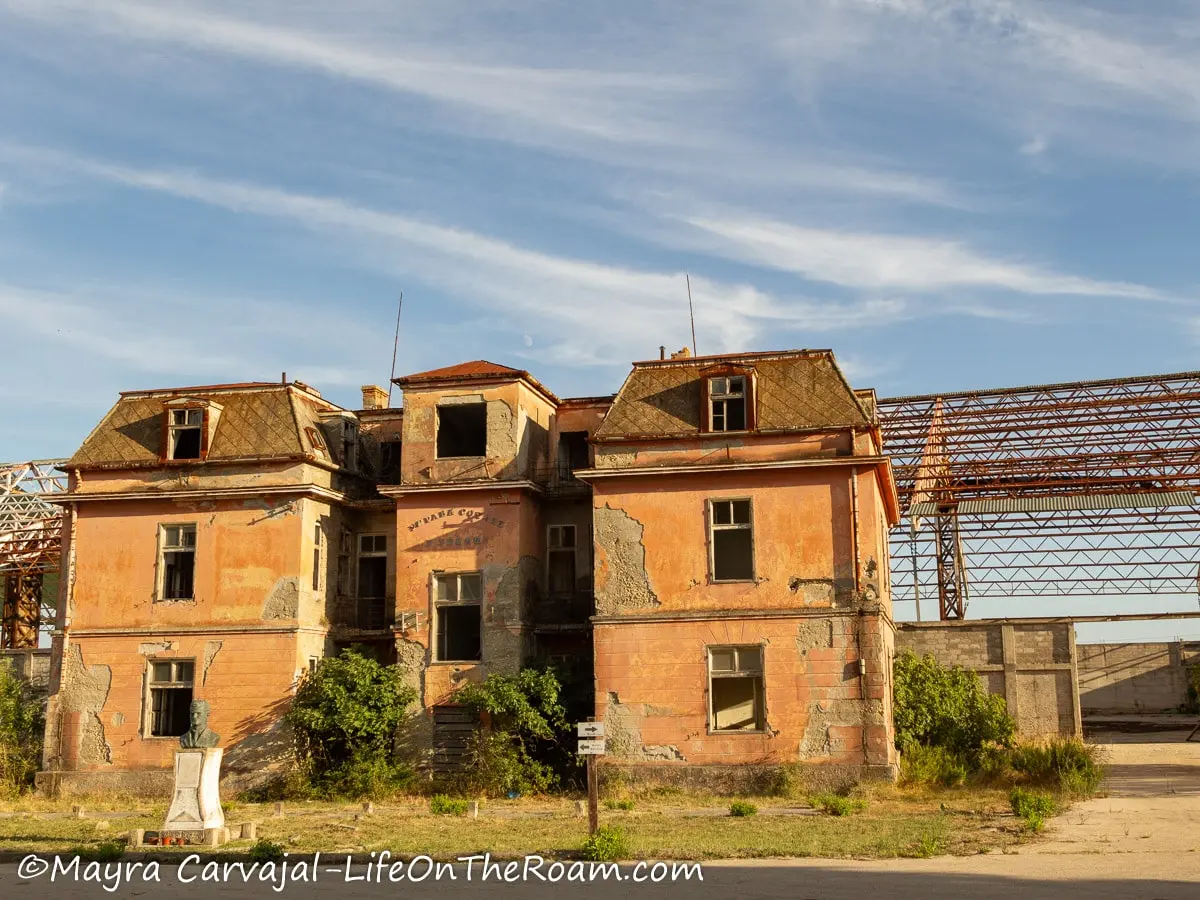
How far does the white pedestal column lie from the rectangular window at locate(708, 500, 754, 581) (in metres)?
10.0

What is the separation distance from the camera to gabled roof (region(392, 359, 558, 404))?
25547 millimetres

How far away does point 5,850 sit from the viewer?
16234 mm

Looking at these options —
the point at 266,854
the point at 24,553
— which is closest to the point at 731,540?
the point at 266,854

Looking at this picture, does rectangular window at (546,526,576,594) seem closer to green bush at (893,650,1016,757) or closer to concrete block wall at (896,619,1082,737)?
green bush at (893,650,1016,757)

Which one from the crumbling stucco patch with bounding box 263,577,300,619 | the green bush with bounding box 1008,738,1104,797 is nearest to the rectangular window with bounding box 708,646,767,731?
the green bush with bounding box 1008,738,1104,797

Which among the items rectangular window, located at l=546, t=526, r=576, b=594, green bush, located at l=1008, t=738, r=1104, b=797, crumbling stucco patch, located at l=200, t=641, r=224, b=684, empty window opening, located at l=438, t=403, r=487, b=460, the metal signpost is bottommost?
green bush, located at l=1008, t=738, r=1104, b=797

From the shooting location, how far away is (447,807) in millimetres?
20516

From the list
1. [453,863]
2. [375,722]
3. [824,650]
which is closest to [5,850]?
[453,863]

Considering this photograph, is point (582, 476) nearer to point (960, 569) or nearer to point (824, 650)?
point (824, 650)

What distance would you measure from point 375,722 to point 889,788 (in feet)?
32.0

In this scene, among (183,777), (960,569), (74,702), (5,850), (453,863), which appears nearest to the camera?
(453,863)

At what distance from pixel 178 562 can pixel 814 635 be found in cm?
1351

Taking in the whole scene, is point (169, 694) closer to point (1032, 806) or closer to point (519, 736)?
point (519, 736)

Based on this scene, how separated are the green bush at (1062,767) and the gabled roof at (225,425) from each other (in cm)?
1535
